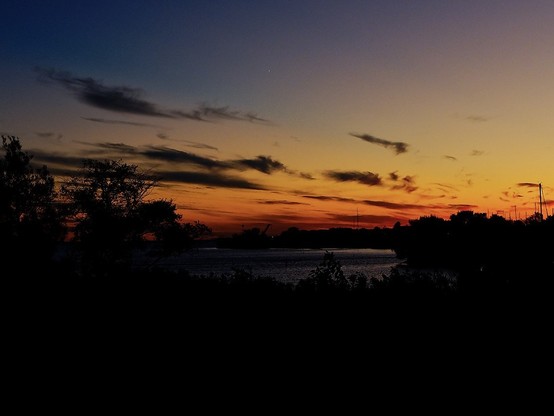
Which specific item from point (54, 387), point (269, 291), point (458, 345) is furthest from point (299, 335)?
point (54, 387)

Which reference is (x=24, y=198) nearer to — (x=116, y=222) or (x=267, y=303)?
(x=116, y=222)

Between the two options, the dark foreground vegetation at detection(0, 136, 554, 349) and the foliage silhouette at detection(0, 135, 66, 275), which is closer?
the dark foreground vegetation at detection(0, 136, 554, 349)

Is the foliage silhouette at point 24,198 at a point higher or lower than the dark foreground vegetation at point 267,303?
higher

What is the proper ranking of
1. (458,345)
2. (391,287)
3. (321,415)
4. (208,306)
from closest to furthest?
1. (321,415)
2. (458,345)
3. (208,306)
4. (391,287)

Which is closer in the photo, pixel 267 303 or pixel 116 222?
pixel 267 303

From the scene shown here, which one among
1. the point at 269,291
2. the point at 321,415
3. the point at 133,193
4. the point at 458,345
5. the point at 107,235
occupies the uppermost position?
the point at 133,193

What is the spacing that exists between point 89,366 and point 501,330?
1423cm

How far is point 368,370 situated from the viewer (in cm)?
1606

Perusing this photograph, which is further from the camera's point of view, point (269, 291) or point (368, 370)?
point (269, 291)

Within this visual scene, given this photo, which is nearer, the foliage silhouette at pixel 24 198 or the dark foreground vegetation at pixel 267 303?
the dark foreground vegetation at pixel 267 303

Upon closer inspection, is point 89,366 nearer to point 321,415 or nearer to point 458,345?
point 321,415

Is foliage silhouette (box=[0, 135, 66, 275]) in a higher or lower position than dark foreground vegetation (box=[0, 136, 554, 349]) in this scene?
higher

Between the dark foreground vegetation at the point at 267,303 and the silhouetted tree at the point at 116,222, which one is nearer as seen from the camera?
the dark foreground vegetation at the point at 267,303

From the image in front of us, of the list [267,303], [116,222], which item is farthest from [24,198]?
[267,303]
